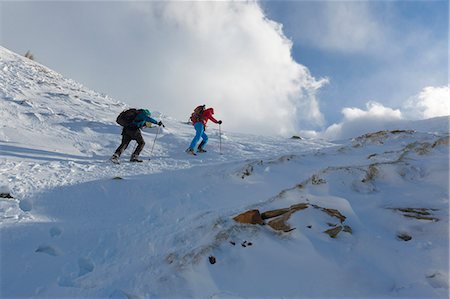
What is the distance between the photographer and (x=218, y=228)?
621 cm

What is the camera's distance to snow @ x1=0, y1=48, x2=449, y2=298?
5.00 meters

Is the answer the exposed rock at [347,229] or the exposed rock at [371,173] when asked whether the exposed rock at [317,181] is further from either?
the exposed rock at [347,229]

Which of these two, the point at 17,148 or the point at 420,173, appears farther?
the point at 17,148

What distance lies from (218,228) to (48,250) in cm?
288

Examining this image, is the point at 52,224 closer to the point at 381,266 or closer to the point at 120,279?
the point at 120,279

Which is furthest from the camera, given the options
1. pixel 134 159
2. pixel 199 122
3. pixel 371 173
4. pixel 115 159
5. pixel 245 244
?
pixel 199 122

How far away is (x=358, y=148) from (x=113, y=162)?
888 centimetres

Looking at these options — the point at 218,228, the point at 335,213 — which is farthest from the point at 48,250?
the point at 335,213

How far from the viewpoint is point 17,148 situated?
12.1 meters

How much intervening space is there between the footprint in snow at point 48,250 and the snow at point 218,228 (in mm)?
20

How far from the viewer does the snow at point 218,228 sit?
500 centimetres

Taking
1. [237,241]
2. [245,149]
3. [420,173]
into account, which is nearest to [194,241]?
[237,241]

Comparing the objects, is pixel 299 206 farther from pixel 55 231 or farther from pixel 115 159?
pixel 115 159

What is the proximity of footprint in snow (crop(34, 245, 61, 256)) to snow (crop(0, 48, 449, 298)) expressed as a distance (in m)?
0.02
